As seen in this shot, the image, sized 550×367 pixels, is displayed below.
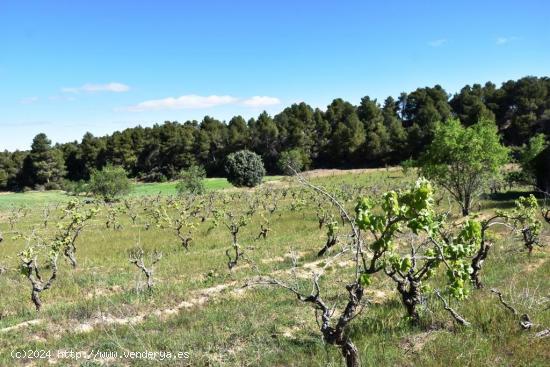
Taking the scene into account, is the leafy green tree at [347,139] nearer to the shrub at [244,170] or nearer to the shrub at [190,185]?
the shrub at [244,170]

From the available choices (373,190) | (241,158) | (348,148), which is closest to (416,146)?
(348,148)

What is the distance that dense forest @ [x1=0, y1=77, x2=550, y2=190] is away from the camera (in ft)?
299

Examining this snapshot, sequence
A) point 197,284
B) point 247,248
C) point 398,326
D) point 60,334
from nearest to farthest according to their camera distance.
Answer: point 398,326, point 60,334, point 197,284, point 247,248

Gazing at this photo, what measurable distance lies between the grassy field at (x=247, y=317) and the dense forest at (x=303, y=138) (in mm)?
69031

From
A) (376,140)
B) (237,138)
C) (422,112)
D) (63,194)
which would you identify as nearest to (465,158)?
(376,140)

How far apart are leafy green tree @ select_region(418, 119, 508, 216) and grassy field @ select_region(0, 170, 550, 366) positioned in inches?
344

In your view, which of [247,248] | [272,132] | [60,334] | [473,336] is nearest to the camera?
[473,336]

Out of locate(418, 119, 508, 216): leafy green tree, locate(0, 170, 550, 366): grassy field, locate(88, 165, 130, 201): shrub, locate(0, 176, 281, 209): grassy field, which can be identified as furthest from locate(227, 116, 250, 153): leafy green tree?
locate(0, 170, 550, 366): grassy field

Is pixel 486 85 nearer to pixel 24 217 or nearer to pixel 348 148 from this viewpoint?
pixel 348 148

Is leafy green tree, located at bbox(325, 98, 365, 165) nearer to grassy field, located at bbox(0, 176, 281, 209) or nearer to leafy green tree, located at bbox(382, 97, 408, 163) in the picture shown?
leafy green tree, located at bbox(382, 97, 408, 163)

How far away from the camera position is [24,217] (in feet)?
167

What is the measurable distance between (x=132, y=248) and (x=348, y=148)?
73.3 metres

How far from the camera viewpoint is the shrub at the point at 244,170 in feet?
235

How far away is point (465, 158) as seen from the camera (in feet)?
98.8
